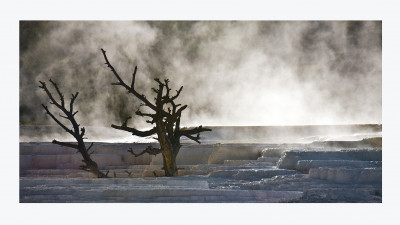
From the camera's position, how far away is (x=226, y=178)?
1011 centimetres

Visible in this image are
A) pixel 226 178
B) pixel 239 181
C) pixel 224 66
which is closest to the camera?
pixel 239 181

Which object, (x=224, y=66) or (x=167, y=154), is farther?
(x=224, y=66)

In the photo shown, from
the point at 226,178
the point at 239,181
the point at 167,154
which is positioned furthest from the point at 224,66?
the point at 239,181

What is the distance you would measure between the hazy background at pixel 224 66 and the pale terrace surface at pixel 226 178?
0.81 metres

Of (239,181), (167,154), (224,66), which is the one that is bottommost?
(239,181)

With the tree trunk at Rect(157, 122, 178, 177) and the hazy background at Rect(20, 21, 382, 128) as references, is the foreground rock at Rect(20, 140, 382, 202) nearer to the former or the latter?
the tree trunk at Rect(157, 122, 178, 177)

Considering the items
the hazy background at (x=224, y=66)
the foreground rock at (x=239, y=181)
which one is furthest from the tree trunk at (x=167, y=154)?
the hazy background at (x=224, y=66)

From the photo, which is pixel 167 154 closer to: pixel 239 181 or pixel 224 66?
pixel 239 181

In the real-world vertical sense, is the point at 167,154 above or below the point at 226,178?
above

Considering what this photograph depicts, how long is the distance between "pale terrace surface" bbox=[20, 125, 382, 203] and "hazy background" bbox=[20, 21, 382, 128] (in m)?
0.81

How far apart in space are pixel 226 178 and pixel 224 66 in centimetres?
187

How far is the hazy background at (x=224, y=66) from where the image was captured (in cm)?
1051

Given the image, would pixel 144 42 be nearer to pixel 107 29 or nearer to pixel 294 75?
pixel 107 29

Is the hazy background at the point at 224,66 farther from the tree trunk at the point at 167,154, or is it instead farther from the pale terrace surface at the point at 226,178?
the tree trunk at the point at 167,154
